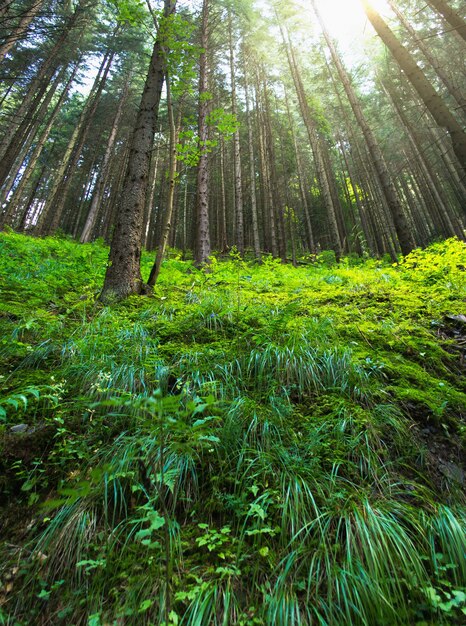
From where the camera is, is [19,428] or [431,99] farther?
[431,99]

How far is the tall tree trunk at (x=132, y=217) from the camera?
5.01m

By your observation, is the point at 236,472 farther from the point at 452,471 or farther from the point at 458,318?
the point at 458,318

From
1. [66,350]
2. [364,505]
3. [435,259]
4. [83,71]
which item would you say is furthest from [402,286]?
[83,71]

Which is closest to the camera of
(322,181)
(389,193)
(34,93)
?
(389,193)

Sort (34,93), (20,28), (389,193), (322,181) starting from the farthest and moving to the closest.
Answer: (34,93) → (322,181) → (389,193) → (20,28)

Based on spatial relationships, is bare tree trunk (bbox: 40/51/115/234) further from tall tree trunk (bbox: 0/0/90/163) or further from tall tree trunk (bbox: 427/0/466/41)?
tall tree trunk (bbox: 427/0/466/41)

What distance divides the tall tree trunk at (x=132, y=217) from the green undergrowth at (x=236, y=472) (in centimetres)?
126

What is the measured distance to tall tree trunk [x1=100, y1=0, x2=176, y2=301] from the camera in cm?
501

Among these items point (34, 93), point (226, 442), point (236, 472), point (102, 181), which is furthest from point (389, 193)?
point (34, 93)

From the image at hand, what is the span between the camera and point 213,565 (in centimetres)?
159

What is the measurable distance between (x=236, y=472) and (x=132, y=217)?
4543mm

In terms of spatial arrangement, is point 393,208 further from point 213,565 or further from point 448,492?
point 213,565

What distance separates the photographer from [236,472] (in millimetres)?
2021

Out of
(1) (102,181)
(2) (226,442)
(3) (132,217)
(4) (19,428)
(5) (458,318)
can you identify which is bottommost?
(2) (226,442)
